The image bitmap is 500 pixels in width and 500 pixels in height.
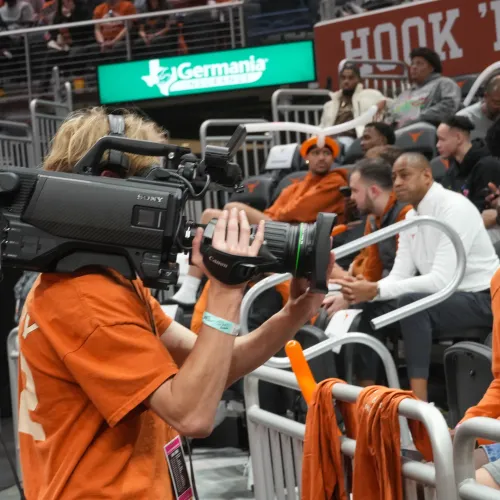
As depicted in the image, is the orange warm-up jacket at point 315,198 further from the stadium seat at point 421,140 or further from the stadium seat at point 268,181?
the stadium seat at point 268,181

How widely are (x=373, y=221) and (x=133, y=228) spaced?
4040 mm

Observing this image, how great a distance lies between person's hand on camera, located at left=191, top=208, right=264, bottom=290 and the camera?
5.74ft

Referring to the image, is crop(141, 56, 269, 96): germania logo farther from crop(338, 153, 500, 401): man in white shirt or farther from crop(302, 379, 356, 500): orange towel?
crop(302, 379, 356, 500): orange towel

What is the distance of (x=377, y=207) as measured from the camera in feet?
17.9

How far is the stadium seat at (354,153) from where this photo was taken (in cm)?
824

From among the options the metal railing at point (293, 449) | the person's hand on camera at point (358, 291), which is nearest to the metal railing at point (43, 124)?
the person's hand on camera at point (358, 291)

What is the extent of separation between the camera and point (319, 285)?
1.86m

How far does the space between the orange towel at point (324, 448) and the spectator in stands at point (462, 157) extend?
3755 millimetres

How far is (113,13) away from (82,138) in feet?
40.8

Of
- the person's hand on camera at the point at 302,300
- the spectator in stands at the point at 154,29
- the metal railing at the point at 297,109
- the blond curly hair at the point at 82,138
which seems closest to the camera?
the blond curly hair at the point at 82,138

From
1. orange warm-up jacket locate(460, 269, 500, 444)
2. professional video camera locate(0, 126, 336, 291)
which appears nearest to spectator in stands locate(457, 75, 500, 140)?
orange warm-up jacket locate(460, 269, 500, 444)

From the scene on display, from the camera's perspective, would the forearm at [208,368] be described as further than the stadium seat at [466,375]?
No

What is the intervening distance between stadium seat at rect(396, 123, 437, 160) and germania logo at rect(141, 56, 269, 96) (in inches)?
182

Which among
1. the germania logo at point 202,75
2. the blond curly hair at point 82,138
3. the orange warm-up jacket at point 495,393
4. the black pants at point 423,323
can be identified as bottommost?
the black pants at point 423,323
